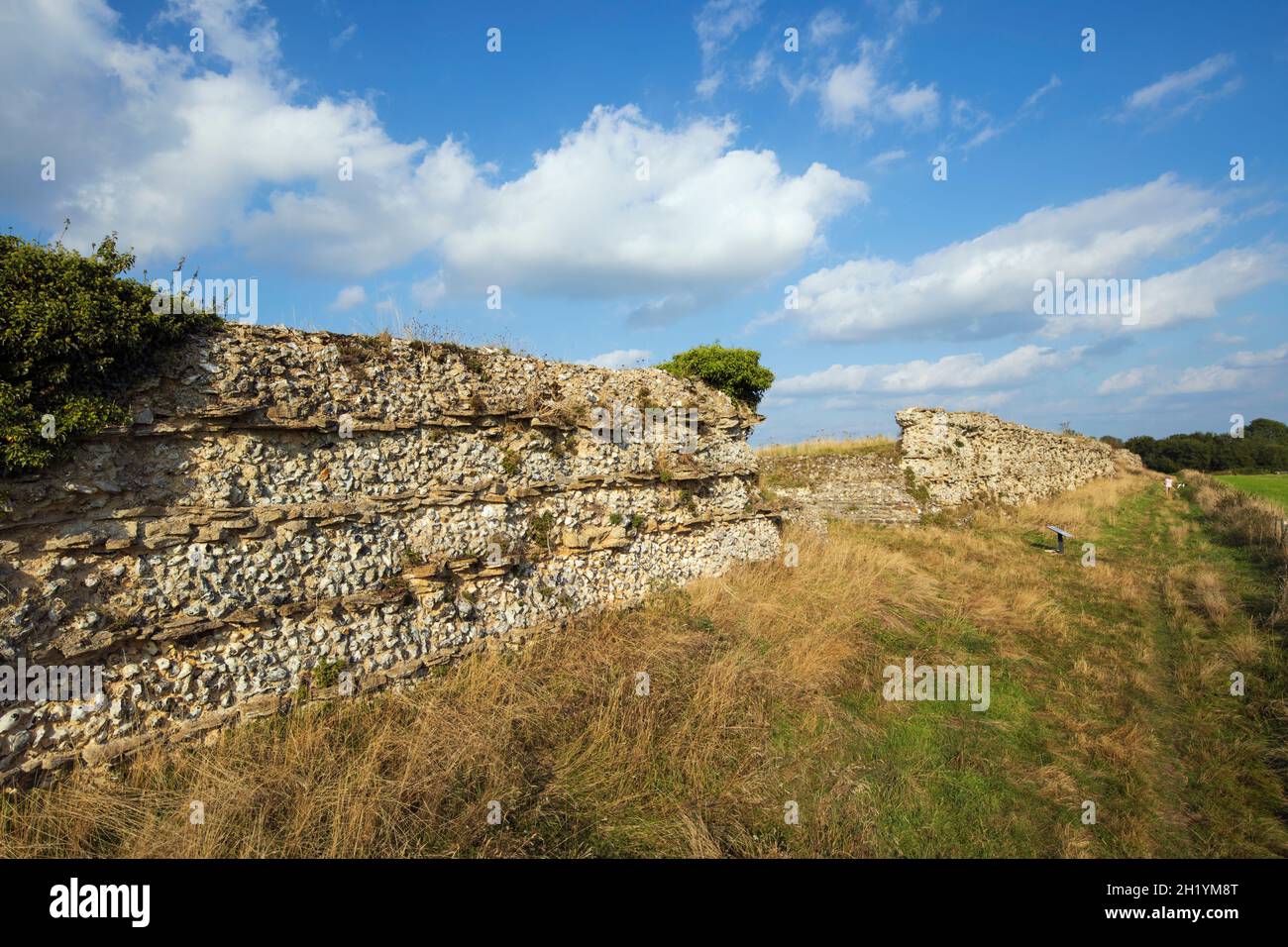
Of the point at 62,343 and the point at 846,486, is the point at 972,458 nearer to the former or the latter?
the point at 846,486

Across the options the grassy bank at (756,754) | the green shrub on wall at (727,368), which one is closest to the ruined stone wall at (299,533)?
the grassy bank at (756,754)

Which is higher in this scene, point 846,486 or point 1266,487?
point 846,486

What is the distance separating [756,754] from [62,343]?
341 inches

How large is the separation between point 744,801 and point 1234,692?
320 inches

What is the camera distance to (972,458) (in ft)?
77.3

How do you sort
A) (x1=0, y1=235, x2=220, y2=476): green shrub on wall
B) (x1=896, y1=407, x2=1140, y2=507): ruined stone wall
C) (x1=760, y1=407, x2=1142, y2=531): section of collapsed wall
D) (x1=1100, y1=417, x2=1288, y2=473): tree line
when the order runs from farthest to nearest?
(x1=1100, y1=417, x2=1288, y2=473): tree line < (x1=896, y1=407, x2=1140, y2=507): ruined stone wall < (x1=760, y1=407, x2=1142, y2=531): section of collapsed wall < (x1=0, y1=235, x2=220, y2=476): green shrub on wall

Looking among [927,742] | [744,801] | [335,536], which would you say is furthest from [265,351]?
[927,742]

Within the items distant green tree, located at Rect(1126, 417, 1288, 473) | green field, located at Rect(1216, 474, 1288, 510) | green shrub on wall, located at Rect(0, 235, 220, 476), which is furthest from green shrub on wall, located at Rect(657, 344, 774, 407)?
distant green tree, located at Rect(1126, 417, 1288, 473)

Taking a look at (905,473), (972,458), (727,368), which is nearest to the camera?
(727,368)

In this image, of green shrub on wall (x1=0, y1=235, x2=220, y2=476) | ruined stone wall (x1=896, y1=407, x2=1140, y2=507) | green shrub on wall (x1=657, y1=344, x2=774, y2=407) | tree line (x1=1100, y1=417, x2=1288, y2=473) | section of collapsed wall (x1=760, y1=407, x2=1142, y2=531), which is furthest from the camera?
tree line (x1=1100, y1=417, x2=1288, y2=473)

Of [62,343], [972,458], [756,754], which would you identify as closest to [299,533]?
[62,343]

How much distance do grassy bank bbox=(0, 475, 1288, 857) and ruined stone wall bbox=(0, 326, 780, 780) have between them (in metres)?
0.55

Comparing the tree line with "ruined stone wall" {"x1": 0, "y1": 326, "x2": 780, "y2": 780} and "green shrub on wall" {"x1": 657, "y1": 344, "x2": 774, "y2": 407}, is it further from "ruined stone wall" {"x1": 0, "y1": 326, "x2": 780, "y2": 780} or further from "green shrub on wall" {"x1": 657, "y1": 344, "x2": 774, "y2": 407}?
"ruined stone wall" {"x1": 0, "y1": 326, "x2": 780, "y2": 780}

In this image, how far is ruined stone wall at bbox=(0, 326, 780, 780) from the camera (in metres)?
5.44
